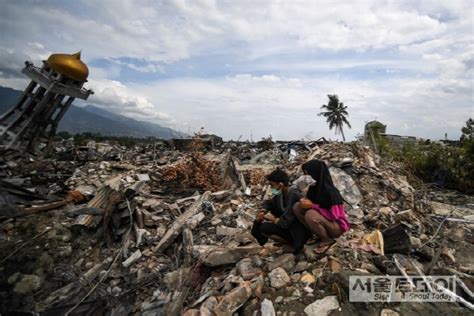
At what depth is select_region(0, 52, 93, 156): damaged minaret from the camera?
1043 cm

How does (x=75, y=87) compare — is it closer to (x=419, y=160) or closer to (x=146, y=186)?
(x=146, y=186)

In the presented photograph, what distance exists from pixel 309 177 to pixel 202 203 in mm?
3785

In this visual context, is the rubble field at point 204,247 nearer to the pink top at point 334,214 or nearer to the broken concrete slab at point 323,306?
the broken concrete slab at point 323,306

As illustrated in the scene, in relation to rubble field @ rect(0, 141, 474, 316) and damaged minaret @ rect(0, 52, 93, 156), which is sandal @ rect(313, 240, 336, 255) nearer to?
rubble field @ rect(0, 141, 474, 316)

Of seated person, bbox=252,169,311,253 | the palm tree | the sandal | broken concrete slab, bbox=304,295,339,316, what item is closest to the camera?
broken concrete slab, bbox=304,295,339,316

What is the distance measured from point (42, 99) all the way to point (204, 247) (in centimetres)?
961

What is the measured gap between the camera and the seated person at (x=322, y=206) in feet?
11.2

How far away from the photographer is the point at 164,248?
5.53 metres

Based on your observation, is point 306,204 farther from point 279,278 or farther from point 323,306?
point 323,306

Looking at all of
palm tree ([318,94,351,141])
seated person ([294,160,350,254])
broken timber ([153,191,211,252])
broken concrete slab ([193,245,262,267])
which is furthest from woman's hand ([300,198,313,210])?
palm tree ([318,94,351,141])

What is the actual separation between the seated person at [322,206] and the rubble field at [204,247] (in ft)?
1.38

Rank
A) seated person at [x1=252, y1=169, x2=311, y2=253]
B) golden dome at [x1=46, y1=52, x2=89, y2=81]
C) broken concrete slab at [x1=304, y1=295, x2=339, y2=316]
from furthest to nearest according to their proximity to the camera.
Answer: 1. golden dome at [x1=46, y1=52, x2=89, y2=81]
2. seated person at [x1=252, y1=169, x2=311, y2=253]
3. broken concrete slab at [x1=304, y1=295, x2=339, y2=316]

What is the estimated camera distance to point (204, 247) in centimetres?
520

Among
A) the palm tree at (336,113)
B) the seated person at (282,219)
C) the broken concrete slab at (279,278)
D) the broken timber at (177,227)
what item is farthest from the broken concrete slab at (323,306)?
the palm tree at (336,113)
